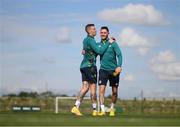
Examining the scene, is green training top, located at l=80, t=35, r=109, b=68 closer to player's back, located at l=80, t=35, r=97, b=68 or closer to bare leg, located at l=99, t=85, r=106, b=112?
player's back, located at l=80, t=35, r=97, b=68

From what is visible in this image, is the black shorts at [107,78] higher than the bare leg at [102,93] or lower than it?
higher

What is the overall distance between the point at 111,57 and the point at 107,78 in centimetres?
47

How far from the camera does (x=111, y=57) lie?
466 inches

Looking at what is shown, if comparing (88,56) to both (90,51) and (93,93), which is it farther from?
(93,93)

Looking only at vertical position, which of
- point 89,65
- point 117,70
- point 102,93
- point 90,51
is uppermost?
point 90,51

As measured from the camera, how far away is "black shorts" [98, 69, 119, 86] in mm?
11734

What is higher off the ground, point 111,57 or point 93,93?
point 111,57

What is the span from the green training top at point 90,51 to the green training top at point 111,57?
0.13 meters

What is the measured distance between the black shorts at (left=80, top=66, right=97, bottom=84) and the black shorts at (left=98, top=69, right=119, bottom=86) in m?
0.13

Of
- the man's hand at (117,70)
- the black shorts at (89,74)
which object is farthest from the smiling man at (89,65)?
the man's hand at (117,70)

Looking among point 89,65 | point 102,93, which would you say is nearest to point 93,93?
point 102,93

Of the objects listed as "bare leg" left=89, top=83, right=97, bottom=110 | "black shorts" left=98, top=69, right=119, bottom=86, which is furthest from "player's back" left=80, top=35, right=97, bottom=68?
"bare leg" left=89, top=83, right=97, bottom=110

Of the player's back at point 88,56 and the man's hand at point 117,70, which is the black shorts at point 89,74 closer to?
the player's back at point 88,56

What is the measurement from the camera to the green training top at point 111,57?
11.7 m
